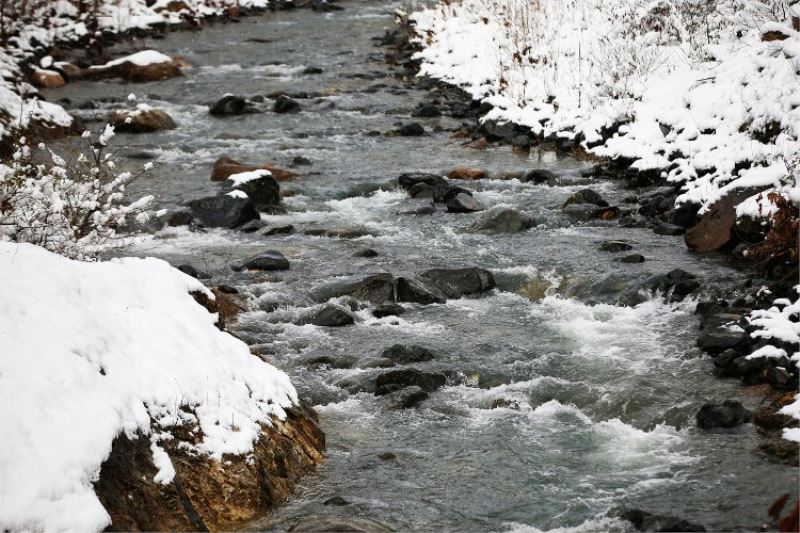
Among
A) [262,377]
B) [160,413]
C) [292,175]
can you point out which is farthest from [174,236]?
[160,413]

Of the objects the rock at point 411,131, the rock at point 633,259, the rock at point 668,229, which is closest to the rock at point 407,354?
the rock at point 633,259

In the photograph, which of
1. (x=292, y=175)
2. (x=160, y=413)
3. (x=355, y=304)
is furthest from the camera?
(x=292, y=175)

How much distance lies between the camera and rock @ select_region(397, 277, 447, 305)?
29.0 ft

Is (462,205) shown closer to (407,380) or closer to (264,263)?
(264,263)

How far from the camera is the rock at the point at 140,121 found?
52.1ft

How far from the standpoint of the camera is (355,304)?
876 centimetres

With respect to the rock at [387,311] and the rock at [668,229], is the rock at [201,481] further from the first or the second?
the rock at [668,229]

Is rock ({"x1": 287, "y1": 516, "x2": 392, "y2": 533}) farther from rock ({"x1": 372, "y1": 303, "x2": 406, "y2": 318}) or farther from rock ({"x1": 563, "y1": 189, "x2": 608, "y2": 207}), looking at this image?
rock ({"x1": 563, "y1": 189, "x2": 608, "y2": 207})

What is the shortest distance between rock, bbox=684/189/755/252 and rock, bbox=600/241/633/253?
0.68m

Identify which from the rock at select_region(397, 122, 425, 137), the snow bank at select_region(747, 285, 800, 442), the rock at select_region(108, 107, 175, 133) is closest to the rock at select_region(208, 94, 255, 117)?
the rock at select_region(108, 107, 175, 133)

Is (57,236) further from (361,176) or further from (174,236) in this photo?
(361,176)

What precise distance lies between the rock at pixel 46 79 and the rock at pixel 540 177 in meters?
12.3

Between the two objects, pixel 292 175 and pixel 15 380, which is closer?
pixel 15 380

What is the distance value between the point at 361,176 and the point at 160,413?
8.89 meters
